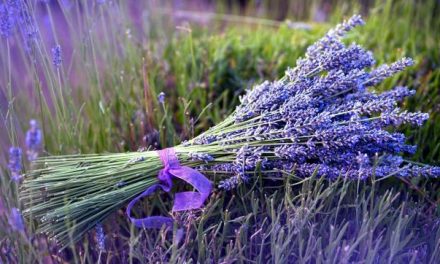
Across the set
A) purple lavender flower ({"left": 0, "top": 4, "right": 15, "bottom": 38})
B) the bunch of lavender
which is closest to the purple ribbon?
the bunch of lavender

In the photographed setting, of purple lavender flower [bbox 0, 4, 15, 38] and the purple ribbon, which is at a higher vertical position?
purple lavender flower [bbox 0, 4, 15, 38]

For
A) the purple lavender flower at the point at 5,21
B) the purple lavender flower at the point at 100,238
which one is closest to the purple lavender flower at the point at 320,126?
the purple lavender flower at the point at 100,238

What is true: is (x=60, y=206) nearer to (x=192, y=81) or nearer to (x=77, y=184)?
(x=77, y=184)

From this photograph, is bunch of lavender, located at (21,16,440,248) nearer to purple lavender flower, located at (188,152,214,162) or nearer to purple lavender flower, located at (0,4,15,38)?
purple lavender flower, located at (188,152,214,162)

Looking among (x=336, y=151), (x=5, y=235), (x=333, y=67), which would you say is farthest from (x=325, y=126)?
(x=5, y=235)

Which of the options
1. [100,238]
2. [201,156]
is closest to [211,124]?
[201,156]

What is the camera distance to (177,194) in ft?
4.71

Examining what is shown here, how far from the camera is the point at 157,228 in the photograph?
1.48 meters

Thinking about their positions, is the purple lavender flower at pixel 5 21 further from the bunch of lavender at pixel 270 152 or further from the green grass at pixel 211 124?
the bunch of lavender at pixel 270 152

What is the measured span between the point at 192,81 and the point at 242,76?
0.26 meters

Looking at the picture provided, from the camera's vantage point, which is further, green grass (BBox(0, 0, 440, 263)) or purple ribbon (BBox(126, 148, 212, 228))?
purple ribbon (BBox(126, 148, 212, 228))

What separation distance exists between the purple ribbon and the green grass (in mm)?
30

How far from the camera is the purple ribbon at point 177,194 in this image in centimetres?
141

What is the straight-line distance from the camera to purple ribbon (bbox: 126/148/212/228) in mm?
1406
